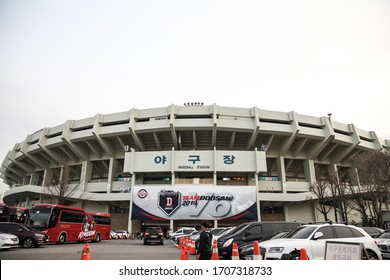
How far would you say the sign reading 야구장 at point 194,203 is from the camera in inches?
1489

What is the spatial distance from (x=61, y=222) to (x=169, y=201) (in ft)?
59.8

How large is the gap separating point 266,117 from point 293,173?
14.3 metres

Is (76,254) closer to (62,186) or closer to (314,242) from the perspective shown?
(314,242)

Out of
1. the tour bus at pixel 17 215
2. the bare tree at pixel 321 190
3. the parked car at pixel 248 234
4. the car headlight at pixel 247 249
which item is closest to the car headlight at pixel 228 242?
the parked car at pixel 248 234

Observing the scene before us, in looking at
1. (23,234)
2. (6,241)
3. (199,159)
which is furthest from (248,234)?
(199,159)

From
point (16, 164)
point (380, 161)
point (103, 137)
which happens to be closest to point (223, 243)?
point (380, 161)

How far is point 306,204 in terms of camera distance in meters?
44.4

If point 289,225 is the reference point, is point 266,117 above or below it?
above

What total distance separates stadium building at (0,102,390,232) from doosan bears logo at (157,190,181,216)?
0.14 m

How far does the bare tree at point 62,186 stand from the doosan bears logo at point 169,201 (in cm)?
1295

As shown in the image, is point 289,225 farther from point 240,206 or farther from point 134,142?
point 134,142

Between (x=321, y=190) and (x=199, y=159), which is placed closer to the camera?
(x=321, y=190)

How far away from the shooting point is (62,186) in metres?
35.7

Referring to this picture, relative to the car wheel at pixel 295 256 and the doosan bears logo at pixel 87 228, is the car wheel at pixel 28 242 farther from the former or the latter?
the car wheel at pixel 295 256
